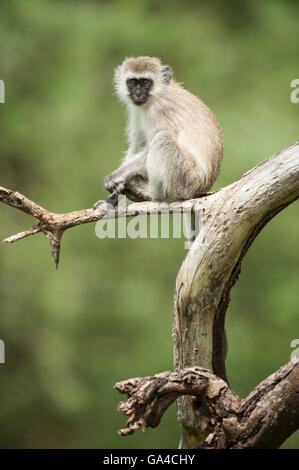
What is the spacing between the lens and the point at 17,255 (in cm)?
1039

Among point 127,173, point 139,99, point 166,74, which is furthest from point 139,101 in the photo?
point 127,173

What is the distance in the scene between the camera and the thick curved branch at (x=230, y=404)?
14.0 feet

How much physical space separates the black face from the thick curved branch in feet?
9.57

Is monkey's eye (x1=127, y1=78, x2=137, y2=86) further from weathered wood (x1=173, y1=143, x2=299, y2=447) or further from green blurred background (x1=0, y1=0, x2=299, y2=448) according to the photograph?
green blurred background (x1=0, y1=0, x2=299, y2=448)

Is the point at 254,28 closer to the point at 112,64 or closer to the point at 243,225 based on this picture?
the point at 112,64

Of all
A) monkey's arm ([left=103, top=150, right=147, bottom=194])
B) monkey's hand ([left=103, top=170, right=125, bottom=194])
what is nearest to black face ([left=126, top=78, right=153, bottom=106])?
monkey's arm ([left=103, top=150, right=147, bottom=194])

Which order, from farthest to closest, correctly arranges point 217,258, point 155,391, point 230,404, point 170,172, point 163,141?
point 163,141
point 170,172
point 217,258
point 230,404
point 155,391

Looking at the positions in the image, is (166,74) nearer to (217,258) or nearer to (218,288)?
(217,258)

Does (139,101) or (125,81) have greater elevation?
(125,81)

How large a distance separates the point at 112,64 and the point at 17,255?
342 centimetres

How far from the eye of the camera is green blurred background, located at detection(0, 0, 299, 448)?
34.0 ft

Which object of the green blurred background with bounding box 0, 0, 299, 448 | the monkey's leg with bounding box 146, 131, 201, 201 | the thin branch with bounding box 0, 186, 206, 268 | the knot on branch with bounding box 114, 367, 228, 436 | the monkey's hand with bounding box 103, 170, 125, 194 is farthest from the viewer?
the green blurred background with bounding box 0, 0, 299, 448

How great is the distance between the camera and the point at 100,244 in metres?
10.5

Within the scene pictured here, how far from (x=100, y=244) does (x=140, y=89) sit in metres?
4.42
